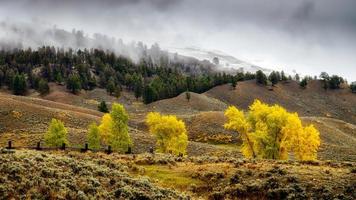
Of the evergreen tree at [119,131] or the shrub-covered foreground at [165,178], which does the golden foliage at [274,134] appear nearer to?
the evergreen tree at [119,131]

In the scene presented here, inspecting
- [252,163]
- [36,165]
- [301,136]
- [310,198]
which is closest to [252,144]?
[301,136]

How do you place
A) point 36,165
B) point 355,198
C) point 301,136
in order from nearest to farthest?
point 36,165 → point 355,198 → point 301,136

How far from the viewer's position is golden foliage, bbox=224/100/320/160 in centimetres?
6562

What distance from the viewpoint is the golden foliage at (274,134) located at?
65.6 meters

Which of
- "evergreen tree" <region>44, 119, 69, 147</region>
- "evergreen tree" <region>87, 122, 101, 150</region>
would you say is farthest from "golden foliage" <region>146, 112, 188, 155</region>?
"evergreen tree" <region>44, 119, 69, 147</region>

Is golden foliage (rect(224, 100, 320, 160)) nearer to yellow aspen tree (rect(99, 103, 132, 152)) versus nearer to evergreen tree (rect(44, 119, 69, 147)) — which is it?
yellow aspen tree (rect(99, 103, 132, 152))

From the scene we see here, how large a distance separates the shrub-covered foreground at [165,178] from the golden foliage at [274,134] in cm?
2398

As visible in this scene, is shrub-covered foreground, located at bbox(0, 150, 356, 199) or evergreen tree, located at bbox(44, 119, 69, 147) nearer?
shrub-covered foreground, located at bbox(0, 150, 356, 199)

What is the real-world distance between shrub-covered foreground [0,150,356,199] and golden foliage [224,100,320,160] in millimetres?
23985

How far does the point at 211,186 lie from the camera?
34.4 m

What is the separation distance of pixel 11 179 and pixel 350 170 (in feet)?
83.4

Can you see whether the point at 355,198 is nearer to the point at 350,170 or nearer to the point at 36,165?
the point at 350,170

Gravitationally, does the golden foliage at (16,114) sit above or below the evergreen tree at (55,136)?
above

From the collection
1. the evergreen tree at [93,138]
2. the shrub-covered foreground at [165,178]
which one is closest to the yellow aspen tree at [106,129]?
the evergreen tree at [93,138]
